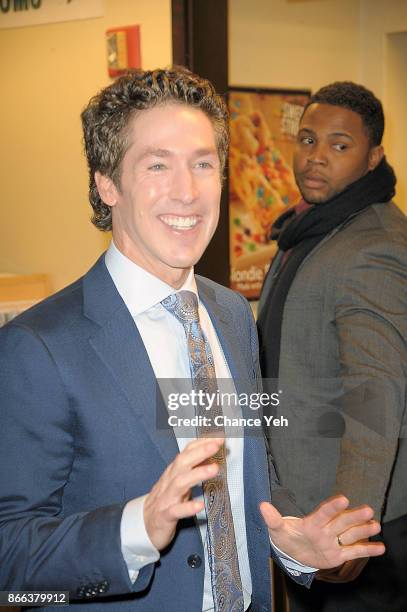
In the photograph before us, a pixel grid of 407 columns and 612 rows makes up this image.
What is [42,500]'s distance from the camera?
105cm

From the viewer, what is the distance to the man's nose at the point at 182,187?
1.16m

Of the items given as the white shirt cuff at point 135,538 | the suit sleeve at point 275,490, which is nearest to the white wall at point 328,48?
the suit sleeve at point 275,490

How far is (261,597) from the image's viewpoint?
48.6 inches

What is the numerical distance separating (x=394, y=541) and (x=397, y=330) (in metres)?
0.57

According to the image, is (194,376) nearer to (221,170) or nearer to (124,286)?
(124,286)

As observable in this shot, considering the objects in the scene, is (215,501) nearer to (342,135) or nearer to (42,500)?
(42,500)

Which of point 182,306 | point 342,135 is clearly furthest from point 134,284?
point 342,135

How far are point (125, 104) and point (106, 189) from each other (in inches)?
5.2

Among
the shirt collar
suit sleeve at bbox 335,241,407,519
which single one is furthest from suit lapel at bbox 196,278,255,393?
suit sleeve at bbox 335,241,407,519

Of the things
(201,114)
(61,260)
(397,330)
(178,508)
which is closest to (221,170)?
(201,114)

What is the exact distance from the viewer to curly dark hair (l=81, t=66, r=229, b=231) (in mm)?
1189

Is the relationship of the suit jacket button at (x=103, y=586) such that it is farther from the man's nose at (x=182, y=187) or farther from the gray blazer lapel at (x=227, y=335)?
the man's nose at (x=182, y=187)

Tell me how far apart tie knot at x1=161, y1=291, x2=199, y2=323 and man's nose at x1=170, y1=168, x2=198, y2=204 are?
0.15 m

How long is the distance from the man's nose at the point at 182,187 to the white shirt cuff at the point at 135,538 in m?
0.43
